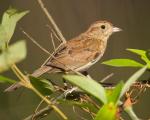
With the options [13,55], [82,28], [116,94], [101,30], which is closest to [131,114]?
[116,94]

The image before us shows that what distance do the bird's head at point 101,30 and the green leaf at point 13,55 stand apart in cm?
149

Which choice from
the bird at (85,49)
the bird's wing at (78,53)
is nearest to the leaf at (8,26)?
the bird at (85,49)

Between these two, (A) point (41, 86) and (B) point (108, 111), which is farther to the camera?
(A) point (41, 86)

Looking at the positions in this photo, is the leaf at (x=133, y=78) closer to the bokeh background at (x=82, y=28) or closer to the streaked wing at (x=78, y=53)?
the streaked wing at (x=78, y=53)

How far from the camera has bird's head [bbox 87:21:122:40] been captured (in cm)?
200

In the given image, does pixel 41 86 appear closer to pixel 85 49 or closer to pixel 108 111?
pixel 108 111

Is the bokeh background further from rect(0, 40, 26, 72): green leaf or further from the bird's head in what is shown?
rect(0, 40, 26, 72): green leaf

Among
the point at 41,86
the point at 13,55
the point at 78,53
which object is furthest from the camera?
the point at 78,53

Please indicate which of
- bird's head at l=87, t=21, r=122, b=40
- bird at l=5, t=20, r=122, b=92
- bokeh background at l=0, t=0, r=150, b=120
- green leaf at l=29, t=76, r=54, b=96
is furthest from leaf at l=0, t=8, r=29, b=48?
bokeh background at l=0, t=0, r=150, b=120

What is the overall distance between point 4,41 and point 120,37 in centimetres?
215

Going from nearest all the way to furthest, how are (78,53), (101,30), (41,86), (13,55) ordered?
(13,55), (41,86), (78,53), (101,30)

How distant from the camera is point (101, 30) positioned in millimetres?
2121

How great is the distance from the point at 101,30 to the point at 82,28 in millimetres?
588

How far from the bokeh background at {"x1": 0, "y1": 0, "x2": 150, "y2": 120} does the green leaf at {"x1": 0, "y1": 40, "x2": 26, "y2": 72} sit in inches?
70.6
